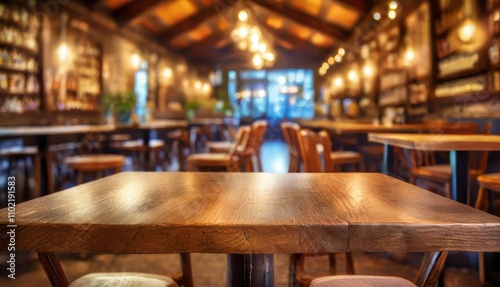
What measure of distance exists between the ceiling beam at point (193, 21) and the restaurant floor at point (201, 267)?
29.0 ft

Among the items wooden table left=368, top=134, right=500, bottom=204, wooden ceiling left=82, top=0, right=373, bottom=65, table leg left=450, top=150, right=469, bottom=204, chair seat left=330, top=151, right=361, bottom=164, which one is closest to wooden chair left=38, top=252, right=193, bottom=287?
wooden table left=368, top=134, right=500, bottom=204

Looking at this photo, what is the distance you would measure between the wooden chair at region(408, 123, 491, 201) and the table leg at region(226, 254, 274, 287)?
2256 millimetres

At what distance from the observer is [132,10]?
9094mm

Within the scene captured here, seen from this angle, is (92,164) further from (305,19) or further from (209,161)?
(305,19)

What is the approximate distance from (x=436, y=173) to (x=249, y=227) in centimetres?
263

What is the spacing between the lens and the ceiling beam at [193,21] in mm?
10703

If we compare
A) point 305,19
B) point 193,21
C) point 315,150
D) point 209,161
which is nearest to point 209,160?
point 209,161

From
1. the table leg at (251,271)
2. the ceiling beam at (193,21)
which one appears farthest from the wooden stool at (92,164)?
the ceiling beam at (193,21)

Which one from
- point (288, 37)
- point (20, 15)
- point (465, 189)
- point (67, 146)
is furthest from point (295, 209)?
point (288, 37)

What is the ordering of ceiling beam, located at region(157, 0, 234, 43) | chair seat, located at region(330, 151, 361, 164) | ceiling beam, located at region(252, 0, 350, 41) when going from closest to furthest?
1. chair seat, located at region(330, 151, 361, 164)
2. ceiling beam, located at region(252, 0, 350, 41)
3. ceiling beam, located at region(157, 0, 234, 43)

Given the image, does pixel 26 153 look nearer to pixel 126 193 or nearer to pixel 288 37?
pixel 126 193

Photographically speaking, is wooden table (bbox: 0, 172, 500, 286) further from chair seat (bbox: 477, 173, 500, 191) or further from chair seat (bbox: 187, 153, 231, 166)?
chair seat (bbox: 187, 153, 231, 166)

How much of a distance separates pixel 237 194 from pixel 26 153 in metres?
3.99

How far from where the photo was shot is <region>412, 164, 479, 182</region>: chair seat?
2.90m
